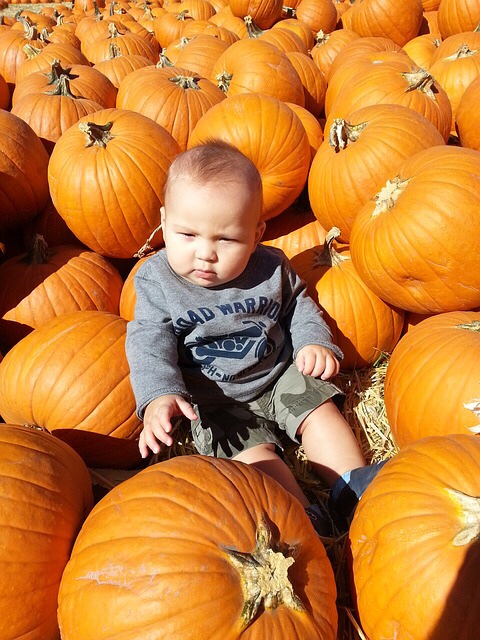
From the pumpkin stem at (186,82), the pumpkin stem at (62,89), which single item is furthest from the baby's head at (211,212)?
the pumpkin stem at (62,89)

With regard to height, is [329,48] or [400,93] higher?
[329,48]

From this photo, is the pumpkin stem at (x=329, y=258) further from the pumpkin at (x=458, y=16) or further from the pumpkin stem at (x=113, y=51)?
the pumpkin stem at (x=113, y=51)

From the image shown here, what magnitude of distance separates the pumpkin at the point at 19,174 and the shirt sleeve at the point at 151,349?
142 cm

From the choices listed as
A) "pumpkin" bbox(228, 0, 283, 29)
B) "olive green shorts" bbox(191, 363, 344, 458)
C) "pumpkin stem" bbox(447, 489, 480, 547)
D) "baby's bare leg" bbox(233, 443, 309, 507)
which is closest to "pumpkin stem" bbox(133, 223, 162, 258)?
"olive green shorts" bbox(191, 363, 344, 458)

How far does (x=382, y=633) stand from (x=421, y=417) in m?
0.89

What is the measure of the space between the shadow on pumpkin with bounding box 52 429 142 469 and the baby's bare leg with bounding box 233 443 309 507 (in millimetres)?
538

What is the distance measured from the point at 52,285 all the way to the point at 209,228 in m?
1.47

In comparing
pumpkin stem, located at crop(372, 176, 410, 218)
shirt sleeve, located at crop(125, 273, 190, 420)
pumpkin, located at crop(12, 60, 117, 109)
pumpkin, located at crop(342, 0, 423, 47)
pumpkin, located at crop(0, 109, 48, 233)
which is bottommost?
shirt sleeve, located at crop(125, 273, 190, 420)

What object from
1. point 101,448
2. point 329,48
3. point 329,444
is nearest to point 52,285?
point 101,448

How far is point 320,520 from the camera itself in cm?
207

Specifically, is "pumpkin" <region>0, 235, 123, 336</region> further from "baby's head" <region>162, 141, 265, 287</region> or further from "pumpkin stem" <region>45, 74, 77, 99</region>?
"pumpkin stem" <region>45, 74, 77, 99</region>

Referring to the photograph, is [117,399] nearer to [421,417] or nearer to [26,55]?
[421,417]

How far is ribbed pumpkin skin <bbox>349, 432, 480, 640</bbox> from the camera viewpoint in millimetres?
1315

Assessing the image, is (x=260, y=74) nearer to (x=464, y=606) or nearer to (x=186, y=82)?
(x=186, y=82)
